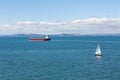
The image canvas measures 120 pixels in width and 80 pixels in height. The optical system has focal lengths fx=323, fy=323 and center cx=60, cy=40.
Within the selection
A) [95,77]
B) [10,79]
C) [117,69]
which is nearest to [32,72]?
[10,79]

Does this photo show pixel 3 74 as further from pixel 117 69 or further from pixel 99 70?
pixel 117 69

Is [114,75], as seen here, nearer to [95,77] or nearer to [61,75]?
[95,77]

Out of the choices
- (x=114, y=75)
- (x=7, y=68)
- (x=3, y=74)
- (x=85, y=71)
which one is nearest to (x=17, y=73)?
(x=3, y=74)

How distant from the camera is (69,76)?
9362cm

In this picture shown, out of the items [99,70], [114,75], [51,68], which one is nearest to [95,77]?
[114,75]

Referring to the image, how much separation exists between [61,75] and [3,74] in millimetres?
17675

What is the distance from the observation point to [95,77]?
92.8m

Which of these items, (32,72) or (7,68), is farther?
(7,68)

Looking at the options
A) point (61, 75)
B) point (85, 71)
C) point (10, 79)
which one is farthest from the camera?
point (85, 71)

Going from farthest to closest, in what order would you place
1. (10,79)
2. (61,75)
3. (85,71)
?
(85,71)
(61,75)
(10,79)

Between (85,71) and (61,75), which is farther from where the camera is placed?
(85,71)

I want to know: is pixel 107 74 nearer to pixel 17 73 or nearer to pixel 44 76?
pixel 44 76

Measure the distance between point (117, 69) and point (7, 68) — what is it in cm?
3752

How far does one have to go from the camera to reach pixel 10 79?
89000 millimetres
